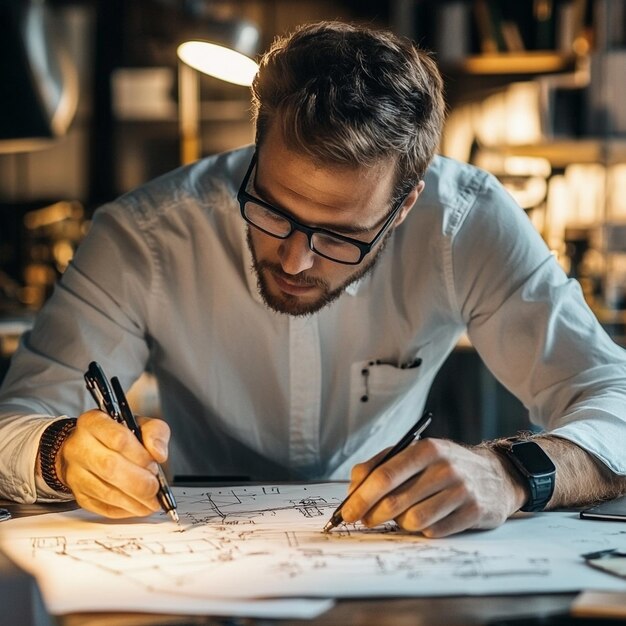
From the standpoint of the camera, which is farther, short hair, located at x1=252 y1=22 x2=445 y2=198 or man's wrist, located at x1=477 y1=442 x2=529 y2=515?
short hair, located at x1=252 y1=22 x2=445 y2=198

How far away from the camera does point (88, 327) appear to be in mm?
1570

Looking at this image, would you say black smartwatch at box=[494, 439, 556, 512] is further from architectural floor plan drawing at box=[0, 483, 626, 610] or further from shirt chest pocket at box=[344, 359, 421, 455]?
shirt chest pocket at box=[344, 359, 421, 455]

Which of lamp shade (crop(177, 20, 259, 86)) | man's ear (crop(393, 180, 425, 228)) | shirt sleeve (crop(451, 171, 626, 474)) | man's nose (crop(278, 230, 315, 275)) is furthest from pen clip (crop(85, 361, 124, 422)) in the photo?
lamp shade (crop(177, 20, 259, 86))

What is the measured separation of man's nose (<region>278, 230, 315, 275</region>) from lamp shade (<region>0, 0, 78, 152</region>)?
8.62 feet

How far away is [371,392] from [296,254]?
1.35ft

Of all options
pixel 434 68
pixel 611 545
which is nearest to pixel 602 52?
pixel 434 68

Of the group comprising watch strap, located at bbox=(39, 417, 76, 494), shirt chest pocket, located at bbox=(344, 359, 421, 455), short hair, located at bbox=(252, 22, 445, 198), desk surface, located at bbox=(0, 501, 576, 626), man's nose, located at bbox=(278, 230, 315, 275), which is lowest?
shirt chest pocket, located at bbox=(344, 359, 421, 455)

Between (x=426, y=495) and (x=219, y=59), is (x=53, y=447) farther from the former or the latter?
(x=219, y=59)

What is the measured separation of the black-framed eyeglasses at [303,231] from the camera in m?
1.37

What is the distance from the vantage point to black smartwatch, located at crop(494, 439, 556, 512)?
1.22m

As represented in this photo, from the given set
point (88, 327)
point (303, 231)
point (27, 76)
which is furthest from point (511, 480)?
point (27, 76)

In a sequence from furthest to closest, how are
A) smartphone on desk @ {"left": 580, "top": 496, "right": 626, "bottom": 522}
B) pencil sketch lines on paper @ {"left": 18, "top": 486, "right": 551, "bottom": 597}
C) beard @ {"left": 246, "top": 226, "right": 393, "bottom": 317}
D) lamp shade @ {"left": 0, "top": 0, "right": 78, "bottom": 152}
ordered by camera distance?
lamp shade @ {"left": 0, "top": 0, "right": 78, "bottom": 152}, beard @ {"left": 246, "top": 226, "right": 393, "bottom": 317}, smartphone on desk @ {"left": 580, "top": 496, "right": 626, "bottom": 522}, pencil sketch lines on paper @ {"left": 18, "top": 486, "right": 551, "bottom": 597}

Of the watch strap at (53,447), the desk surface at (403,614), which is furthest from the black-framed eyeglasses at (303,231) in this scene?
the desk surface at (403,614)

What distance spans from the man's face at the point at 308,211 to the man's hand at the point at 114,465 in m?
0.31
